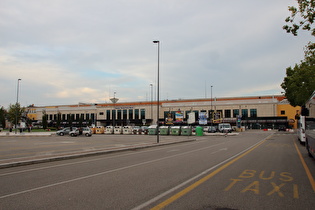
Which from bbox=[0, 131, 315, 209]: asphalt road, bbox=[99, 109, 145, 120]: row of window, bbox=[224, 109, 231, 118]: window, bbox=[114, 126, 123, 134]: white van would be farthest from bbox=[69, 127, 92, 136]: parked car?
bbox=[224, 109, 231, 118]: window

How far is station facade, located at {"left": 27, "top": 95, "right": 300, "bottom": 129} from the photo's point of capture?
3415 inches

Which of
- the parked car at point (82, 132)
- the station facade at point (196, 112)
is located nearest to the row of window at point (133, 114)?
the station facade at point (196, 112)

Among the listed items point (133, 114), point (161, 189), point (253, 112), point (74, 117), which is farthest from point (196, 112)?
point (161, 189)

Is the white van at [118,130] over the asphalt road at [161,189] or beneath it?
beneath

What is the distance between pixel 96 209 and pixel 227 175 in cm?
519

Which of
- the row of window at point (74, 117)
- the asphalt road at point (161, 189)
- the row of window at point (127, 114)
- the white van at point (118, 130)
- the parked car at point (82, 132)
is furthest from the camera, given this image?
the row of window at point (74, 117)

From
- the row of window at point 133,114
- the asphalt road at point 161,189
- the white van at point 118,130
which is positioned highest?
the row of window at point 133,114

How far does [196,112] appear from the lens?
97000mm

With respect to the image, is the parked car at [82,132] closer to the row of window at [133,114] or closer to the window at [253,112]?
the row of window at [133,114]

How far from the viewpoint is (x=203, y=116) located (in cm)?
5488

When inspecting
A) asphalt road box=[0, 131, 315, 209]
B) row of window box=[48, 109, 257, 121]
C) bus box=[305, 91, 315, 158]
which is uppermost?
row of window box=[48, 109, 257, 121]

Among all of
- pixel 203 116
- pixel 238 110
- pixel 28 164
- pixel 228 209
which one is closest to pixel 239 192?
pixel 228 209

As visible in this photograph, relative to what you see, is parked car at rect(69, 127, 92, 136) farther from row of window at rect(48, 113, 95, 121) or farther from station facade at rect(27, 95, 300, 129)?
row of window at rect(48, 113, 95, 121)

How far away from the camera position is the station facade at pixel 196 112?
285 feet
